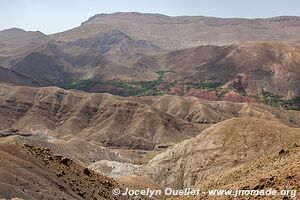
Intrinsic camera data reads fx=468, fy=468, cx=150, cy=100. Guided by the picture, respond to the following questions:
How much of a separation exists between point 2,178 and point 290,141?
173ft

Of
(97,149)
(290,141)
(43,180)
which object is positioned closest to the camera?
(43,180)

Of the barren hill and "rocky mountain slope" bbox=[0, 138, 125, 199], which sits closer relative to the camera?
"rocky mountain slope" bbox=[0, 138, 125, 199]

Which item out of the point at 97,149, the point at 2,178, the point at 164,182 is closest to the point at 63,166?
the point at 2,178

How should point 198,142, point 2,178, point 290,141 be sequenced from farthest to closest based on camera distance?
point 198,142
point 290,141
point 2,178

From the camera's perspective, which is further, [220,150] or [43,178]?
[220,150]

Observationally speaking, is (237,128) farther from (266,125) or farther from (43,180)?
(43,180)

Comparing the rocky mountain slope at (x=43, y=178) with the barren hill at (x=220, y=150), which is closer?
the rocky mountain slope at (x=43, y=178)

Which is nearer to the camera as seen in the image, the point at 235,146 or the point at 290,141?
the point at 290,141

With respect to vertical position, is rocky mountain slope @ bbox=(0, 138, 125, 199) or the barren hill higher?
rocky mountain slope @ bbox=(0, 138, 125, 199)

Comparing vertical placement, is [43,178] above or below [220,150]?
above

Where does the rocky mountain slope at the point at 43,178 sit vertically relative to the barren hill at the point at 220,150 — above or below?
above

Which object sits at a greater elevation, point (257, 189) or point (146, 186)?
point (257, 189)

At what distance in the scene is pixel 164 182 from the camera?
8650 cm

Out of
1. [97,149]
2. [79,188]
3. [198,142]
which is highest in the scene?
[79,188]
